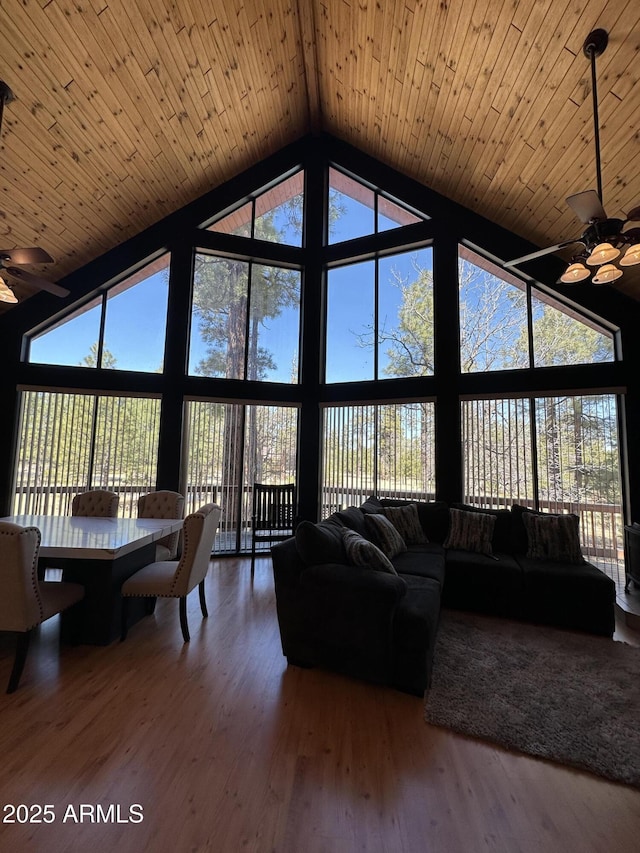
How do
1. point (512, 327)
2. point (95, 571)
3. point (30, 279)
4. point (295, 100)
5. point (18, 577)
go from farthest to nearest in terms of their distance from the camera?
point (295, 100), point (512, 327), point (30, 279), point (95, 571), point (18, 577)

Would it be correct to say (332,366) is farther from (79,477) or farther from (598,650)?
(598,650)

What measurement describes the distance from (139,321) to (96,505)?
2721 mm

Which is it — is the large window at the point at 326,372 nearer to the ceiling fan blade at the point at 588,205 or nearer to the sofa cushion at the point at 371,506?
the sofa cushion at the point at 371,506

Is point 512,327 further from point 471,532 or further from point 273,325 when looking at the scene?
point 273,325

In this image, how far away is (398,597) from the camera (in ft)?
7.75

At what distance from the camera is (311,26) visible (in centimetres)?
429

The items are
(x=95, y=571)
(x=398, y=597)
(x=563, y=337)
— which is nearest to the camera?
(x=398, y=597)

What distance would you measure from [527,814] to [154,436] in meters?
5.10

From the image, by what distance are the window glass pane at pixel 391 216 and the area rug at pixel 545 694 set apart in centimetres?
536

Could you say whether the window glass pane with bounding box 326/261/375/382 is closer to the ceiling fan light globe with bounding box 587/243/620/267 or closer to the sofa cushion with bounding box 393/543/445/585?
the sofa cushion with bounding box 393/543/445/585

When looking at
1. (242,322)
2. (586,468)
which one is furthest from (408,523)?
(242,322)

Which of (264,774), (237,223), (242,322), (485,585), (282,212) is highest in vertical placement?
(282,212)

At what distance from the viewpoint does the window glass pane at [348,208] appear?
5.85 m

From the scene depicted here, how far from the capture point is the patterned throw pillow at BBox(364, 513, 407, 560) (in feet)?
11.9
